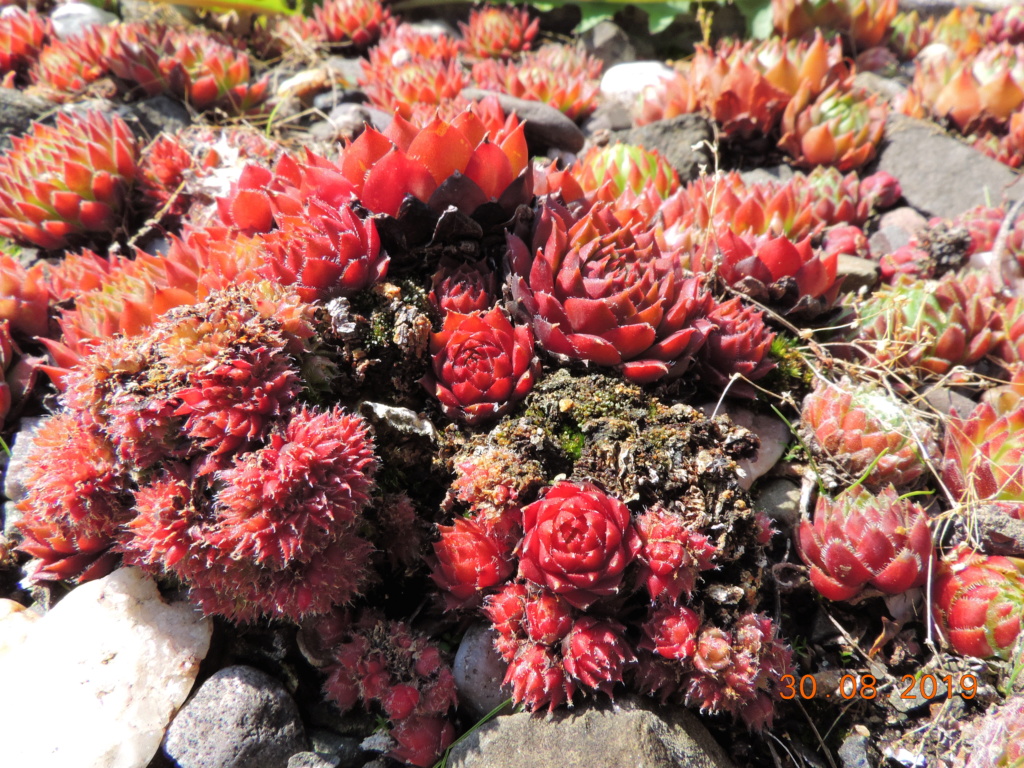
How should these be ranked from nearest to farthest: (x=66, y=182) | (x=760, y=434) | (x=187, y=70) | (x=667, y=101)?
(x=760, y=434), (x=66, y=182), (x=667, y=101), (x=187, y=70)

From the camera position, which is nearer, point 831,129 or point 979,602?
point 979,602

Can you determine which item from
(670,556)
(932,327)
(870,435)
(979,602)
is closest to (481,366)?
(670,556)

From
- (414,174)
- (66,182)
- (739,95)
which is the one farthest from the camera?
(739,95)

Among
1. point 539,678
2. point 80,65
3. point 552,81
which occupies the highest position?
point 80,65

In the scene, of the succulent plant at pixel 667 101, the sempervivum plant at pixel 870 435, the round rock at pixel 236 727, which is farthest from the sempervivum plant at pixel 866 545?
the succulent plant at pixel 667 101

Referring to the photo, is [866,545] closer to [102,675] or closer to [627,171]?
[627,171]

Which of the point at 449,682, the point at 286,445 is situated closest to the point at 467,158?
the point at 286,445

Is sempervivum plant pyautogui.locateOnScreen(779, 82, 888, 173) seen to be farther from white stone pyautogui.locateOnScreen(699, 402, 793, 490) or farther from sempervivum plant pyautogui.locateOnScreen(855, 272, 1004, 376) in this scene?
white stone pyautogui.locateOnScreen(699, 402, 793, 490)
